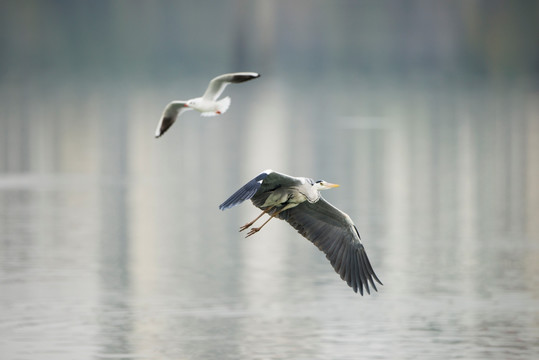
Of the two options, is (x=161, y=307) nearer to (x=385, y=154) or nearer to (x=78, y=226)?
(x=78, y=226)

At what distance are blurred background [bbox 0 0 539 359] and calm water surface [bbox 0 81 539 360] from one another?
49 millimetres

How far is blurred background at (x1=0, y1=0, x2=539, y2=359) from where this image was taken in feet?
58.7

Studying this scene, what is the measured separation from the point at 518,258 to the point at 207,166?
43.9 ft

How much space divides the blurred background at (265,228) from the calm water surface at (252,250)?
0.16 feet

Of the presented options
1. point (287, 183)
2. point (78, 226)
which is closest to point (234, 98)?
point (78, 226)

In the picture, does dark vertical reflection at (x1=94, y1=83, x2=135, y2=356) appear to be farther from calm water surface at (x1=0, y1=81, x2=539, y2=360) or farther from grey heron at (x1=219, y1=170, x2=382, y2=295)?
grey heron at (x1=219, y1=170, x2=382, y2=295)

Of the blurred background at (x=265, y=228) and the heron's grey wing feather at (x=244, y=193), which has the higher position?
the heron's grey wing feather at (x=244, y=193)

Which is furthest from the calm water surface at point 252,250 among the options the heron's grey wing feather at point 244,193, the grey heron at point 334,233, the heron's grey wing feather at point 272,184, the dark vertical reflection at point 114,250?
the heron's grey wing feather at point 244,193

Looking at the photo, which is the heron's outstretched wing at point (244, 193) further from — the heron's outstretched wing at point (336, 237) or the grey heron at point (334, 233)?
the heron's outstretched wing at point (336, 237)

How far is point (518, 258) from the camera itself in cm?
2334

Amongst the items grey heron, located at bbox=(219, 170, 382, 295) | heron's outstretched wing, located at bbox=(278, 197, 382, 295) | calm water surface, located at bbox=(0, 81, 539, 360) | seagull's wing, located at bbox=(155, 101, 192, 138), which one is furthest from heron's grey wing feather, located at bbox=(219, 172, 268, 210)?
calm water surface, located at bbox=(0, 81, 539, 360)

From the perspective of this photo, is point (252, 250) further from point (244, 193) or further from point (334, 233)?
point (244, 193)

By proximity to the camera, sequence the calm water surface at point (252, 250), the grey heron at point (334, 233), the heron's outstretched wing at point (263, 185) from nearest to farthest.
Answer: the heron's outstretched wing at point (263, 185) → the grey heron at point (334, 233) → the calm water surface at point (252, 250)

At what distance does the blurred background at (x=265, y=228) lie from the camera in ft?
58.7
